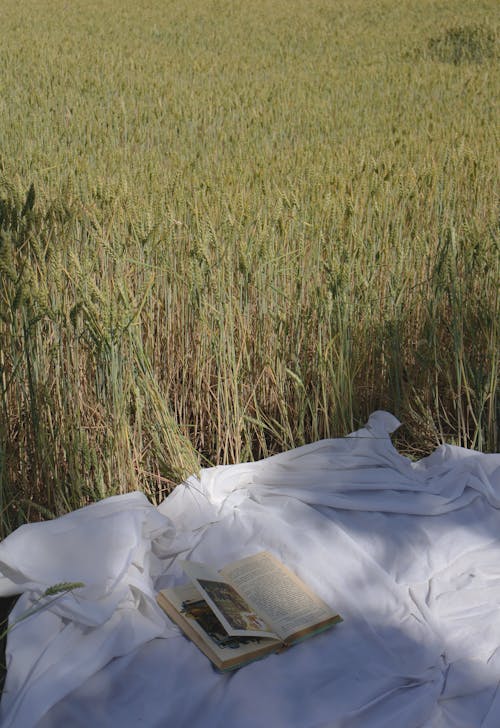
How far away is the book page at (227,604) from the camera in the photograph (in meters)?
1.60

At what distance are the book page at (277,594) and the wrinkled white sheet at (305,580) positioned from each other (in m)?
0.04

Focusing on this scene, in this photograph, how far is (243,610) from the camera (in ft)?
5.51

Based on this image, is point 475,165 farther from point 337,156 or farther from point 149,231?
point 149,231

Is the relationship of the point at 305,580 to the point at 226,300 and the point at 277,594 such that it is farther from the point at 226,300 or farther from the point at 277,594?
the point at 226,300

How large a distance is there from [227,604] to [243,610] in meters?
0.04

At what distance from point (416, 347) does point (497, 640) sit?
3.68 feet

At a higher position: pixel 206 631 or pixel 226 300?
pixel 226 300

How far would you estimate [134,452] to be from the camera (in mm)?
2189

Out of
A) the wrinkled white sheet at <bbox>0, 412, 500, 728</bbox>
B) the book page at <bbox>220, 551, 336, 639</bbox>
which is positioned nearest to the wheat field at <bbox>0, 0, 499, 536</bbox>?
the wrinkled white sheet at <bbox>0, 412, 500, 728</bbox>

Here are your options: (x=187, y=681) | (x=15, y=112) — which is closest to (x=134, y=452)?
(x=187, y=681)

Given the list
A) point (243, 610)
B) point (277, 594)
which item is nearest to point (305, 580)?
point (277, 594)

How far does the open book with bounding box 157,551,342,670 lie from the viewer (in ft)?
5.25

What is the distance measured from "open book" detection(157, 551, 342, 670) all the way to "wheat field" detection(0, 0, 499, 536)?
432mm

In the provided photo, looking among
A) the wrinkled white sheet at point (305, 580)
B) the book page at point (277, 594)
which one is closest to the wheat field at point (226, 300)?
the wrinkled white sheet at point (305, 580)
